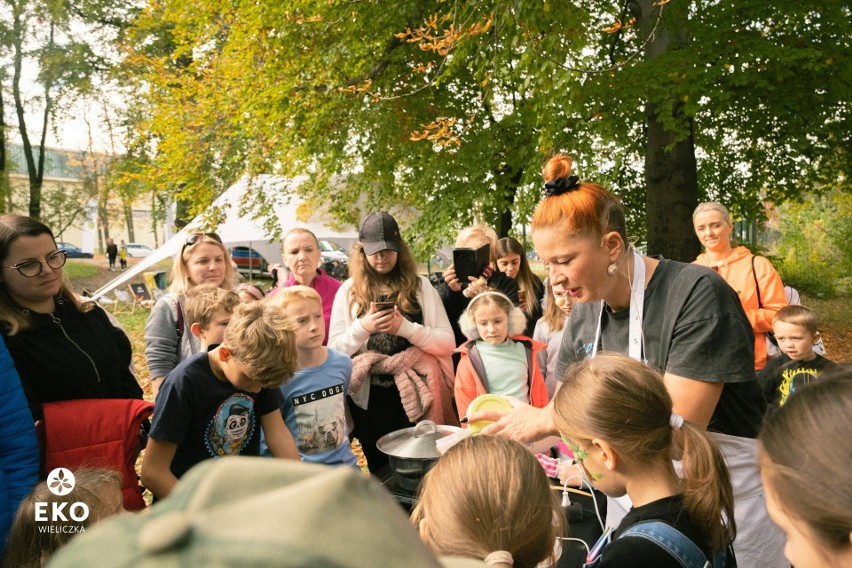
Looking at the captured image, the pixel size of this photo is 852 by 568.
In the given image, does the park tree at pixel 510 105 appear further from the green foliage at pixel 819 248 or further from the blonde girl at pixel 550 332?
the green foliage at pixel 819 248

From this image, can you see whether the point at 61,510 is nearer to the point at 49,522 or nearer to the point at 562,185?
the point at 49,522

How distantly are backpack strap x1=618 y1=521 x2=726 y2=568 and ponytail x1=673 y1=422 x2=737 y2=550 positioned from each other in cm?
8

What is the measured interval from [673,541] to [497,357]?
7.08 ft

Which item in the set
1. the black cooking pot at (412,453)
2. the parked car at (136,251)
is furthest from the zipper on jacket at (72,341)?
the parked car at (136,251)

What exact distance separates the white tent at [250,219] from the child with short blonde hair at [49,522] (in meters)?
Result: 5.28

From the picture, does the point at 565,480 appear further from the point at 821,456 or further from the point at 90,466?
the point at 90,466

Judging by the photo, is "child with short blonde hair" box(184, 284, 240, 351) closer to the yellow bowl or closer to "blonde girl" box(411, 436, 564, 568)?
the yellow bowl

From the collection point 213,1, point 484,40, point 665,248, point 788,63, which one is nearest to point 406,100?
point 484,40

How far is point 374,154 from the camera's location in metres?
8.52

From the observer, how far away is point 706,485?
1.57 m

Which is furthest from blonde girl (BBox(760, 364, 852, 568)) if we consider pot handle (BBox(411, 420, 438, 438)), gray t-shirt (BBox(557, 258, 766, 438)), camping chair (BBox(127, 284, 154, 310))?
camping chair (BBox(127, 284, 154, 310))

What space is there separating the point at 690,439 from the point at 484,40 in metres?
5.43

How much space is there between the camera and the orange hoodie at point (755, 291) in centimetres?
410

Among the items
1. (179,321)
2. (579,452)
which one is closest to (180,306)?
(179,321)
